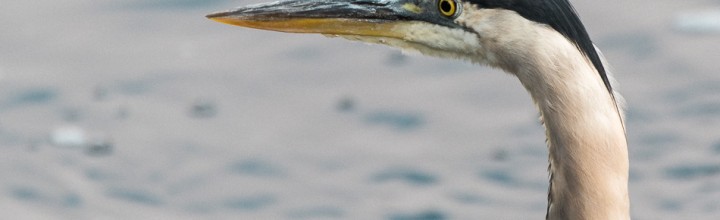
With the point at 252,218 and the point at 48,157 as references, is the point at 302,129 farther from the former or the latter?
the point at 48,157

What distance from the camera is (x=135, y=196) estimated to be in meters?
5.27

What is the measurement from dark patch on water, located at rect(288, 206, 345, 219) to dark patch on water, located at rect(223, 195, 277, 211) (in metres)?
0.11

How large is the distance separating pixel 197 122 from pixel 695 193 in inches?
79.9

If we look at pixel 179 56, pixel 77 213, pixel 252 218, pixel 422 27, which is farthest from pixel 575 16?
pixel 179 56

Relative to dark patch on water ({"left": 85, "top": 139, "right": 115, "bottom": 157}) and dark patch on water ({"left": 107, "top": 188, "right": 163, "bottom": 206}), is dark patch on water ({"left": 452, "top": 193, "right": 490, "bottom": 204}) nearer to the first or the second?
dark patch on water ({"left": 107, "top": 188, "right": 163, "bottom": 206})

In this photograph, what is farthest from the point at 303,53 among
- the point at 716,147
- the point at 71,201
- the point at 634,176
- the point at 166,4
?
the point at 716,147

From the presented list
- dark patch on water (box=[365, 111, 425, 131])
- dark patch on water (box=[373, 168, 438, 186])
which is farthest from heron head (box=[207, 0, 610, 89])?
dark patch on water (box=[365, 111, 425, 131])

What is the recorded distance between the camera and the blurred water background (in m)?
5.23

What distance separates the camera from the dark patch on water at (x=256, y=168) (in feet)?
17.6

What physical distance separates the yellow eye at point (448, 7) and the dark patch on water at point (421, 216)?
209 centimetres

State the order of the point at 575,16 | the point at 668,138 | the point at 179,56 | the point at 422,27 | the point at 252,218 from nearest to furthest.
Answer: the point at 575,16
the point at 422,27
the point at 252,218
the point at 668,138
the point at 179,56

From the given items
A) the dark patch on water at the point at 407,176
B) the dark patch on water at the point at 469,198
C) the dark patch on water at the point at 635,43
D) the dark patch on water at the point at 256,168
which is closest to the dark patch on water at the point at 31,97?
the dark patch on water at the point at 256,168

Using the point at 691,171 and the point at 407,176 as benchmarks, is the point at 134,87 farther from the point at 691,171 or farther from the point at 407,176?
the point at 691,171

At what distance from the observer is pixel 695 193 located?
5.25 meters
